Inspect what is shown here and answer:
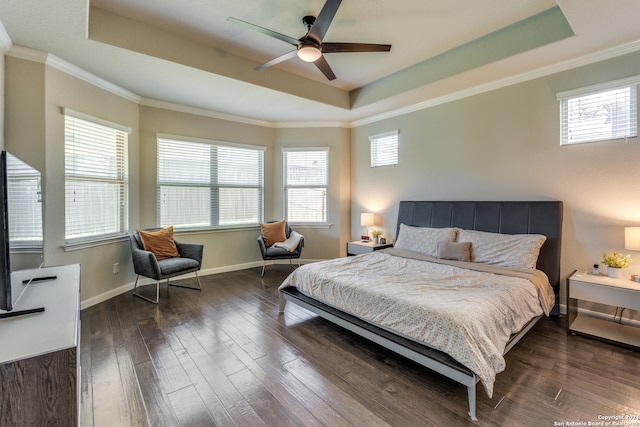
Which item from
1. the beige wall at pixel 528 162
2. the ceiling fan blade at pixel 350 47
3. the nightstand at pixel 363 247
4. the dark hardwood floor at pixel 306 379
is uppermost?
the ceiling fan blade at pixel 350 47

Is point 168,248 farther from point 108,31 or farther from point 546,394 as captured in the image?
point 546,394

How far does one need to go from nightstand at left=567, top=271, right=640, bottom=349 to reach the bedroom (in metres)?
0.51

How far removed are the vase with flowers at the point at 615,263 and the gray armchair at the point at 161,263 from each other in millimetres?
4632

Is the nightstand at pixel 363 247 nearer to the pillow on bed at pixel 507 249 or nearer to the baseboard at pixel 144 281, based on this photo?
the baseboard at pixel 144 281

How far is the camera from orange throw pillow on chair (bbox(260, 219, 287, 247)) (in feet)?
16.2

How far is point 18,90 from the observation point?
9.39ft

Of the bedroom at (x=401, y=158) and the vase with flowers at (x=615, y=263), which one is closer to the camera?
the vase with flowers at (x=615, y=263)

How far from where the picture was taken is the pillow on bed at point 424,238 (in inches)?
144

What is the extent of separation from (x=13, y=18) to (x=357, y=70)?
3.48 meters

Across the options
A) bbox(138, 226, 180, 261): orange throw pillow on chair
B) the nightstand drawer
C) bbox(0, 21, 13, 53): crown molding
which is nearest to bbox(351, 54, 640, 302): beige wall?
the nightstand drawer

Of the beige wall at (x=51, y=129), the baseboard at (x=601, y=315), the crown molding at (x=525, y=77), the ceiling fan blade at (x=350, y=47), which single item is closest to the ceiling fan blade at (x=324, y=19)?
the ceiling fan blade at (x=350, y=47)

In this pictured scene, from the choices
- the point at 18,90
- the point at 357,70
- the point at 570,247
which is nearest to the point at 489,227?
the point at 570,247

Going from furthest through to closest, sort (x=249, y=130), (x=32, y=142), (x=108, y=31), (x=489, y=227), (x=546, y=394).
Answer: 1. (x=249, y=130)
2. (x=489, y=227)
3. (x=32, y=142)
4. (x=108, y=31)
5. (x=546, y=394)

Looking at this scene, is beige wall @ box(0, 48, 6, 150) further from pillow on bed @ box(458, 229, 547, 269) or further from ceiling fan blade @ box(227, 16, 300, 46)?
pillow on bed @ box(458, 229, 547, 269)
